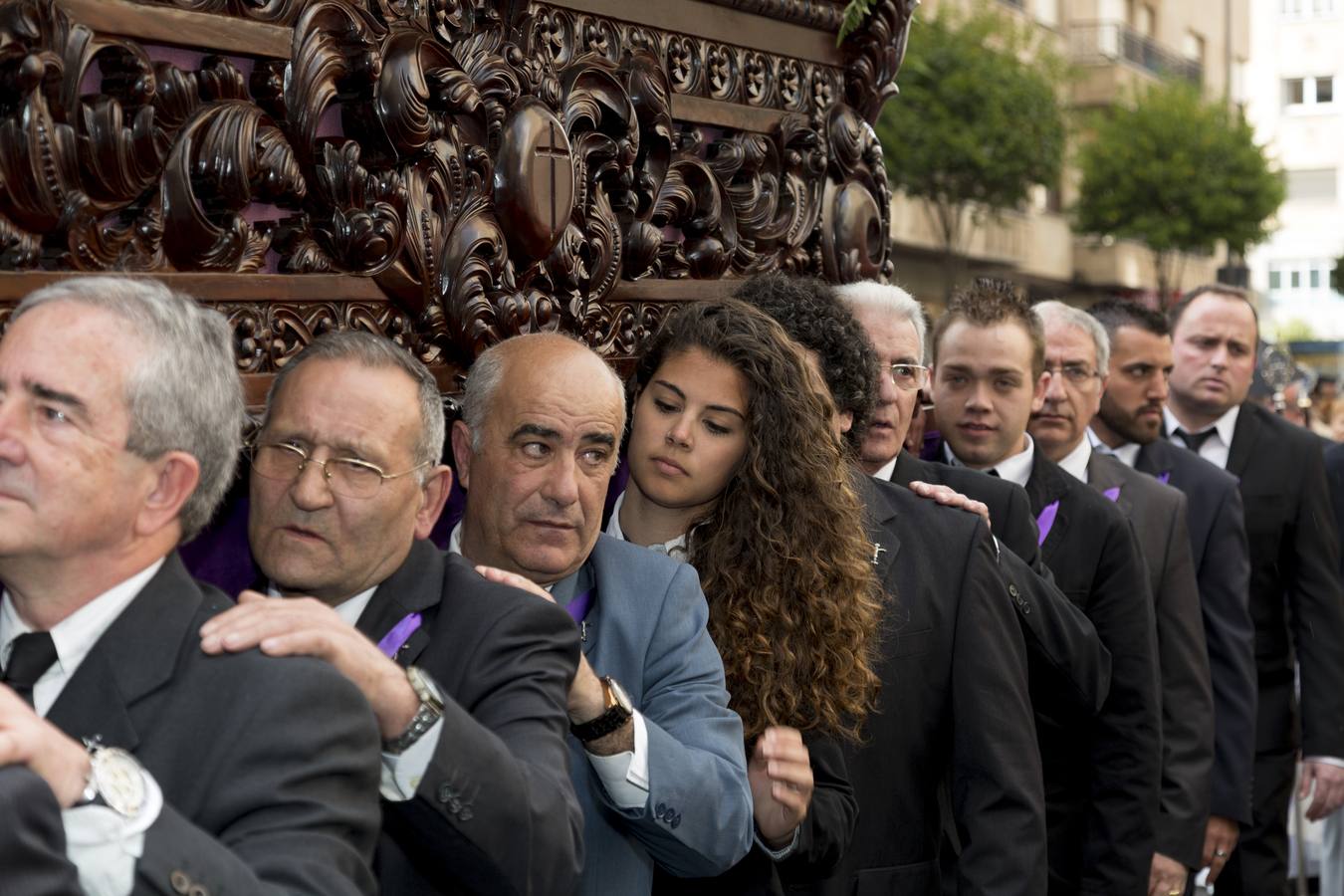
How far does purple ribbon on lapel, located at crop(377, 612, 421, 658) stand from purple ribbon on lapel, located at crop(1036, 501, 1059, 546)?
7.85 ft

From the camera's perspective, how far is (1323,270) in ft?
170

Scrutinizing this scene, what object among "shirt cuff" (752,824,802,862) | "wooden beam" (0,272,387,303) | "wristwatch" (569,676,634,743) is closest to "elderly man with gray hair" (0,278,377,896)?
"wooden beam" (0,272,387,303)

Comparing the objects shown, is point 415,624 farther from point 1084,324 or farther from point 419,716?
point 1084,324

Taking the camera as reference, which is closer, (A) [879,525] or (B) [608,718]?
(B) [608,718]

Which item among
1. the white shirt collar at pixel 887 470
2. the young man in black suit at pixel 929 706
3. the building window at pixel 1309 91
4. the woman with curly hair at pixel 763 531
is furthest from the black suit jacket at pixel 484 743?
the building window at pixel 1309 91

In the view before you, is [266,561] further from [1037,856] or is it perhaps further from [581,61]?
[1037,856]

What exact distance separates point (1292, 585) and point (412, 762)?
4.72 metres

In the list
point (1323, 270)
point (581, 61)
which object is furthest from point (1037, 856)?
point (1323, 270)

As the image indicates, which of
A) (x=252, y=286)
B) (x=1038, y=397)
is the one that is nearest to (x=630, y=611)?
(x=252, y=286)

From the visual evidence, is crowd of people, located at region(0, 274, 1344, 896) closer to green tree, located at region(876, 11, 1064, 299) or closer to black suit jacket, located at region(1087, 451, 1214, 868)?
black suit jacket, located at region(1087, 451, 1214, 868)

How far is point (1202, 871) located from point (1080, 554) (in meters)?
1.76

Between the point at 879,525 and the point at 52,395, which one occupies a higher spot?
the point at 52,395

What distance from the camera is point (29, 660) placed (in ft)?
7.30

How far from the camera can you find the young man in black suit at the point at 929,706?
3895mm
